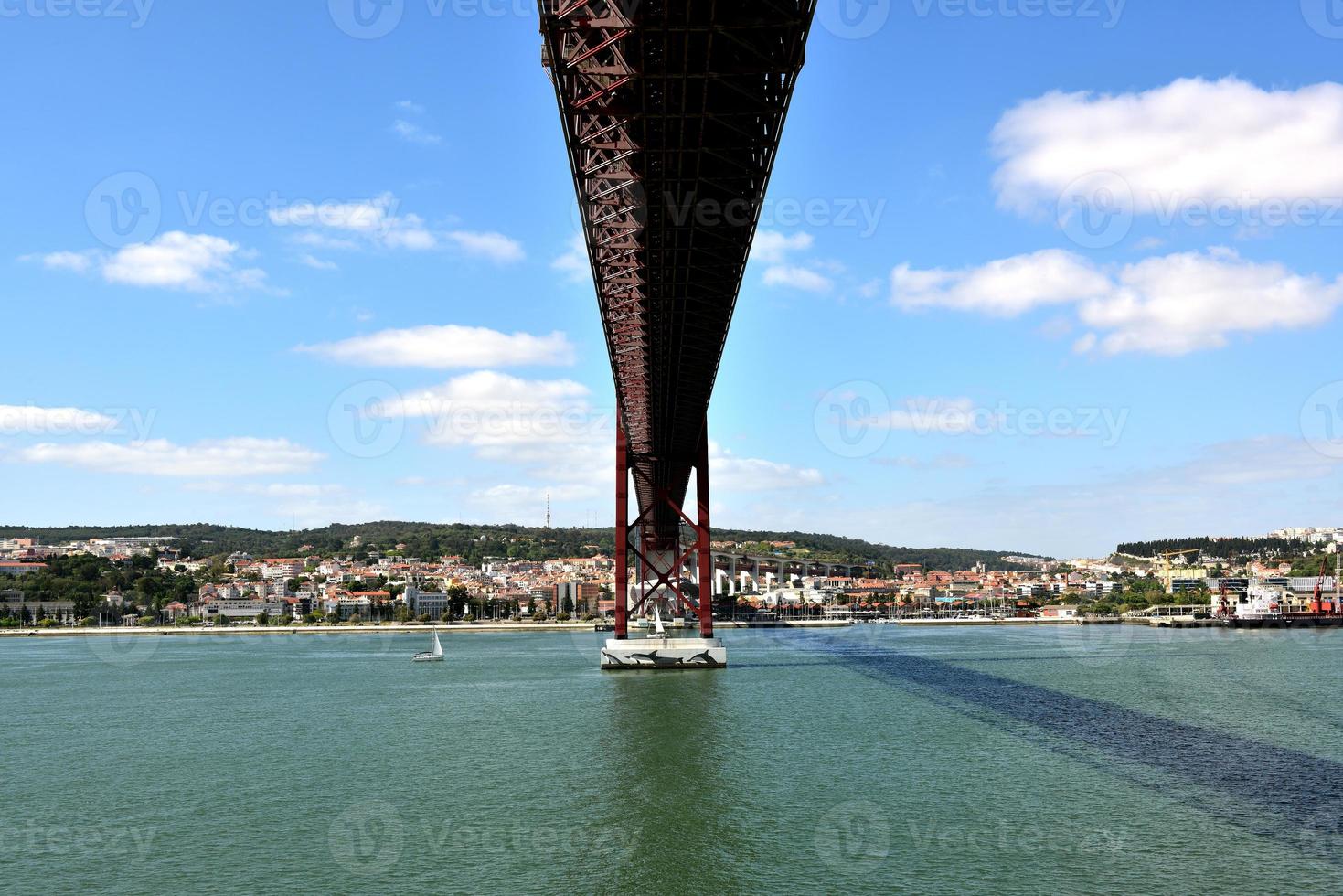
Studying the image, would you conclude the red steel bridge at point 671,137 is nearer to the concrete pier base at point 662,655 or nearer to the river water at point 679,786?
the river water at point 679,786

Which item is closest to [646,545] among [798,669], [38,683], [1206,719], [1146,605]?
[798,669]

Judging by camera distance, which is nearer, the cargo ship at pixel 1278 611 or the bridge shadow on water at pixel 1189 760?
the bridge shadow on water at pixel 1189 760

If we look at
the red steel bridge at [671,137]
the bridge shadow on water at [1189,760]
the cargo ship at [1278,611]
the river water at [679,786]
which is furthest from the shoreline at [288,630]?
the red steel bridge at [671,137]

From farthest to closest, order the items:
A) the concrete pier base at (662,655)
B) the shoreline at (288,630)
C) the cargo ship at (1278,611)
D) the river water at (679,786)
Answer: the cargo ship at (1278,611), the shoreline at (288,630), the concrete pier base at (662,655), the river water at (679,786)

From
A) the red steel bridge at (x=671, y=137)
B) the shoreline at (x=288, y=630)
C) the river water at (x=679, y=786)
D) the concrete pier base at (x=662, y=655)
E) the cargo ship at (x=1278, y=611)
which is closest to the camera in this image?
the red steel bridge at (x=671, y=137)

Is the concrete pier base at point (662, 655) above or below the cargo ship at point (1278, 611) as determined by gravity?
above

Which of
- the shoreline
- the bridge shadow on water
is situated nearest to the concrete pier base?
the bridge shadow on water

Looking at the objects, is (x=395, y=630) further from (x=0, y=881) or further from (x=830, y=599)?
(x=0, y=881)

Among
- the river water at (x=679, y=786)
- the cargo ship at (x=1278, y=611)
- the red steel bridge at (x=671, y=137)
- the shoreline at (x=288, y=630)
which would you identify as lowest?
Result: the shoreline at (x=288, y=630)
